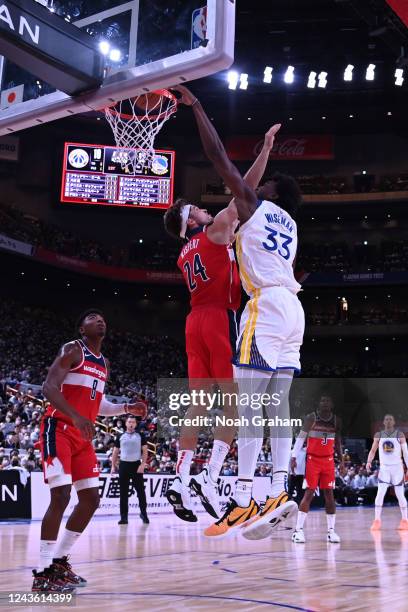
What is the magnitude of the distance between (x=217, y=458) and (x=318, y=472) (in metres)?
6.86

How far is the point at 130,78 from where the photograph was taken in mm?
5129

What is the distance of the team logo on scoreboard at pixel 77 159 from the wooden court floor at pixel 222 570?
1882 cm

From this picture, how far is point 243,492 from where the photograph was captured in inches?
207

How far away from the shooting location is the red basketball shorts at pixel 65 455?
267 inches

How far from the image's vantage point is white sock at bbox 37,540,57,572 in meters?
6.74

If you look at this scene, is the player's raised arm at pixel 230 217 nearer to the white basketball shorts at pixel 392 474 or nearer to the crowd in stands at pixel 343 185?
the white basketball shorts at pixel 392 474

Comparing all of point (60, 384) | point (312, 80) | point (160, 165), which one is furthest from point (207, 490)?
point (312, 80)

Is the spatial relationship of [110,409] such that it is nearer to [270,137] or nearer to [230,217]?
[230,217]

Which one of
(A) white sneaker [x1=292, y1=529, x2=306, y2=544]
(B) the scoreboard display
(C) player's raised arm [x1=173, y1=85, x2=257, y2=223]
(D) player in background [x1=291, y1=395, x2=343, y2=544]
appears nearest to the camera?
(C) player's raised arm [x1=173, y1=85, x2=257, y2=223]

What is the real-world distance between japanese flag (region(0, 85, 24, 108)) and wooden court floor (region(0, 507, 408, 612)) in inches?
156

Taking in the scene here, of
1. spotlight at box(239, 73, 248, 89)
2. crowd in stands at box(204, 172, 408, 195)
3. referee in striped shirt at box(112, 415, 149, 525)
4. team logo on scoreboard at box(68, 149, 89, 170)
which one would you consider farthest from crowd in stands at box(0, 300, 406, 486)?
spotlight at box(239, 73, 248, 89)

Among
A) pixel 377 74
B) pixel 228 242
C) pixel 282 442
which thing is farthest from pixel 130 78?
pixel 377 74

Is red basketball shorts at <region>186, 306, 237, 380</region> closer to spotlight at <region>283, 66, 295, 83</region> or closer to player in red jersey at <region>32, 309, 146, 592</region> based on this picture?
player in red jersey at <region>32, 309, 146, 592</region>

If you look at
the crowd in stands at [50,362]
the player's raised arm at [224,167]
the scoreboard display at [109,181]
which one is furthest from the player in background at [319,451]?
the scoreboard display at [109,181]
